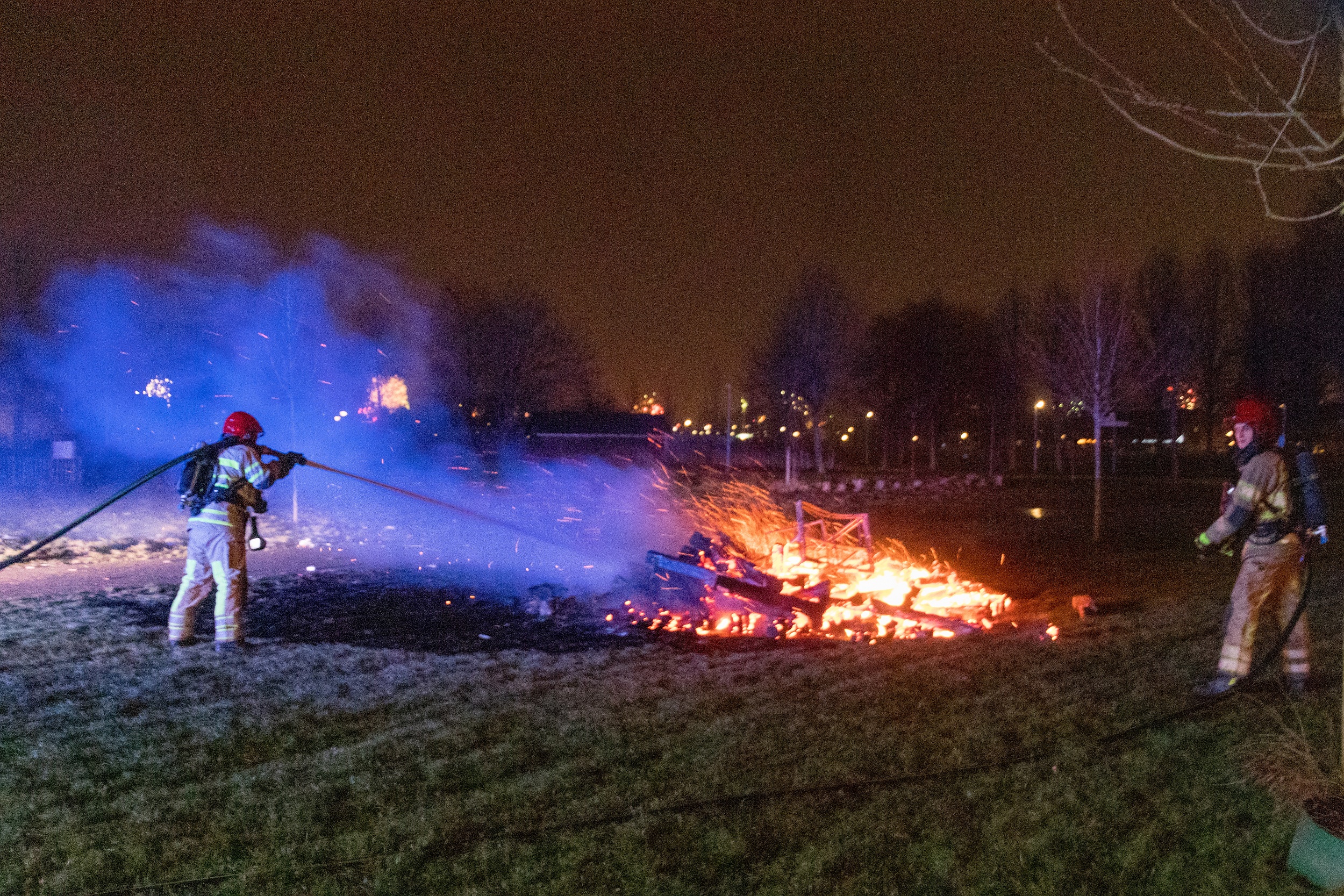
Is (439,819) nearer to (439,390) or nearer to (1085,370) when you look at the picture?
(1085,370)

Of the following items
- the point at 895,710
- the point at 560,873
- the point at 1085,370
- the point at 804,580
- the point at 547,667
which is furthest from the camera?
the point at 1085,370

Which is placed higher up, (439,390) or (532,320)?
(532,320)

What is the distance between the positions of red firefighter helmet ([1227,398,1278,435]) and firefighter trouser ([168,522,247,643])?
8.00 m

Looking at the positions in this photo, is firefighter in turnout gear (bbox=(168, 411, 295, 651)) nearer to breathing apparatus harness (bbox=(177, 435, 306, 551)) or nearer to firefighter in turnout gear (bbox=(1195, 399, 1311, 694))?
breathing apparatus harness (bbox=(177, 435, 306, 551))

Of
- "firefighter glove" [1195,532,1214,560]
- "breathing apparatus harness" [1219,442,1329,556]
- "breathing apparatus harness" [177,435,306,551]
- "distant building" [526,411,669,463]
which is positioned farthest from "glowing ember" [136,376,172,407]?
"breathing apparatus harness" [1219,442,1329,556]

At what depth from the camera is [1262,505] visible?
5.93 meters

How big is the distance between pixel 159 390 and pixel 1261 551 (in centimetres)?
3107

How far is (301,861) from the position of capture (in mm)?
3795

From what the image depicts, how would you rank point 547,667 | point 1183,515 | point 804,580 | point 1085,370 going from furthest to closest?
point 1183,515 → point 1085,370 → point 804,580 → point 547,667

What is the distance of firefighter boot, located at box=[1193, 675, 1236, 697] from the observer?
5949 millimetres

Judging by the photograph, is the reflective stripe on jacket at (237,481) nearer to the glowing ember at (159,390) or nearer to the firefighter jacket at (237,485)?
the firefighter jacket at (237,485)

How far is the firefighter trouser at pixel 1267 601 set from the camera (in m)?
5.88

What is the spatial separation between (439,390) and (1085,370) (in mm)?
29688

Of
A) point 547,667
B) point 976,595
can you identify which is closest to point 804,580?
point 976,595
